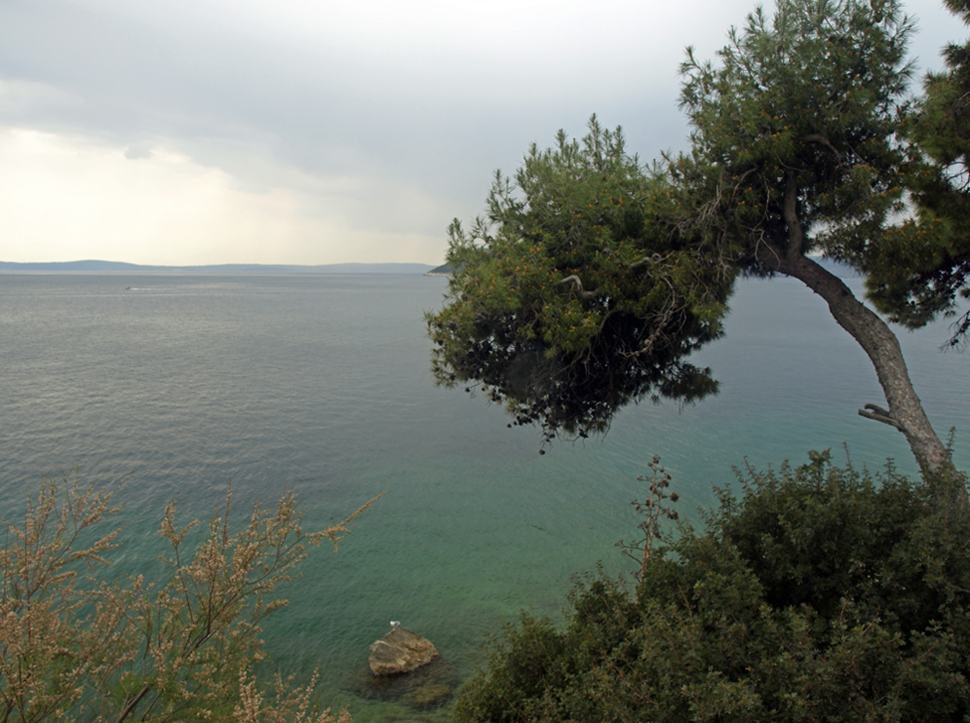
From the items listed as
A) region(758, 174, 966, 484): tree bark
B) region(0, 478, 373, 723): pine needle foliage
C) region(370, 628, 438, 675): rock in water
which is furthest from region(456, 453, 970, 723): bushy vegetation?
region(370, 628, 438, 675): rock in water

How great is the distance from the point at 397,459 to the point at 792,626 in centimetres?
2353

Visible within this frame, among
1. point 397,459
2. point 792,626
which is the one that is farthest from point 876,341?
point 397,459

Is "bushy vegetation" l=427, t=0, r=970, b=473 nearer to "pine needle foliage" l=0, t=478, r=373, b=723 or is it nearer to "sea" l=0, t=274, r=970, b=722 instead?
"sea" l=0, t=274, r=970, b=722

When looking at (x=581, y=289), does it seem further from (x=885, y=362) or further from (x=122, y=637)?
(x=122, y=637)

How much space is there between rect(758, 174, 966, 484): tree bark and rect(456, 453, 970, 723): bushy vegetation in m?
1.21

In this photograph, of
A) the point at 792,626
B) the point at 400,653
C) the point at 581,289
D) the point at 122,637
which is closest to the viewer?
the point at 792,626

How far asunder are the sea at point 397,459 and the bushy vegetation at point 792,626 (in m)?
1.30

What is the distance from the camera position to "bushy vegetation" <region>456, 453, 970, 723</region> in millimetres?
4609

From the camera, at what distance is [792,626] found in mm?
5051

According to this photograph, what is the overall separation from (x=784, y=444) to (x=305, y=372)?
3449 cm

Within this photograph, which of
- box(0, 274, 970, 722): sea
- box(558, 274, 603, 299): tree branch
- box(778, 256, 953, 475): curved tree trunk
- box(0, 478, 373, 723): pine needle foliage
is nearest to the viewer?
box(0, 478, 373, 723): pine needle foliage

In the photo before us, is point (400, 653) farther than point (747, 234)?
Yes

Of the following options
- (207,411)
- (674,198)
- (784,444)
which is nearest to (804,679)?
(674,198)

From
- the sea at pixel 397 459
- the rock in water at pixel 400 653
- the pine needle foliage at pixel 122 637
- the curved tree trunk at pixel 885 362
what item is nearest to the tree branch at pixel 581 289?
the curved tree trunk at pixel 885 362
